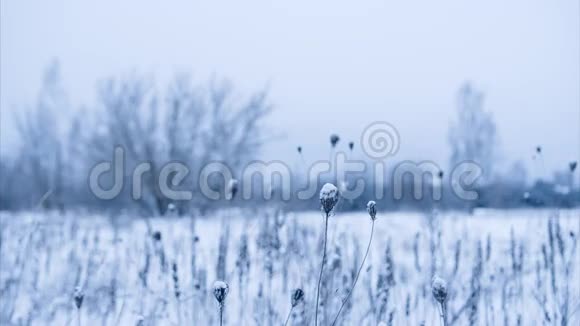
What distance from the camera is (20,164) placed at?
19.2 metres

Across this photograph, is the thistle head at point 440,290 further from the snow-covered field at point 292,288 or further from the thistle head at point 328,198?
the snow-covered field at point 292,288

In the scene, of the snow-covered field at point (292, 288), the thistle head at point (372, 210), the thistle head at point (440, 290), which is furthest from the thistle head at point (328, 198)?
the snow-covered field at point (292, 288)

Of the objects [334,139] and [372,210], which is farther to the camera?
[334,139]

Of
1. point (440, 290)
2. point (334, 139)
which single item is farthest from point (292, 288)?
point (440, 290)

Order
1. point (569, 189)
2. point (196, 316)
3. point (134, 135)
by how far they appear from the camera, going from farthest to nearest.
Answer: point (134, 135) < point (569, 189) < point (196, 316)

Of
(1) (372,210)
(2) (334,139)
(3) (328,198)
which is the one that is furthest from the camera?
(2) (334,139)

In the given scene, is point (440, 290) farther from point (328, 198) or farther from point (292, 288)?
point (292, 288)

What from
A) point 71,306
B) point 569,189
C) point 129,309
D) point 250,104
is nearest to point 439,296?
point 129,309

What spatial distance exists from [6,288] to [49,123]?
19164mm

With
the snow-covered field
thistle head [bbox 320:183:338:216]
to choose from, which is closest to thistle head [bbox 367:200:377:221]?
thistle head [bbox 320:183:338:216]

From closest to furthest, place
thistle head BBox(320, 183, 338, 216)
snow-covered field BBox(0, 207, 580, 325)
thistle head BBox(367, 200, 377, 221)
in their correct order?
thistle head BBox(320, 183, 338, 216), thistle head BBox(367, 200, 377, 221), snow-covered field BBox(0, 207, 580, 325)

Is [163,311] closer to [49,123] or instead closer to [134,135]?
[134,135]

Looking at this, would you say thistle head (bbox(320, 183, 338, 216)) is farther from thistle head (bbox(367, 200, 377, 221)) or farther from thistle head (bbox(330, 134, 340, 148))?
thistle head (bbox(330, 134, 340, 148))

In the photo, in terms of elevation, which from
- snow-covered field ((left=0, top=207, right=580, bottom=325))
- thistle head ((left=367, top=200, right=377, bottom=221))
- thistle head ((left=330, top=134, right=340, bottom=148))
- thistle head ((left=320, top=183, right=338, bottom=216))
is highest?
thistle head ((left=330, top=134, right=340, bottom=148))
